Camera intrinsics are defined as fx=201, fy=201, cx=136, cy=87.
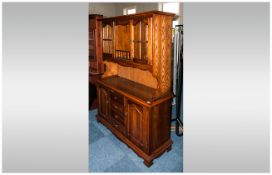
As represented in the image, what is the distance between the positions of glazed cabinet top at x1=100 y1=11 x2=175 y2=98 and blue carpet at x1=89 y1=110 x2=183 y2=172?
0.85m

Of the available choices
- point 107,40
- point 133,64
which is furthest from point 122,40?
point 133,64

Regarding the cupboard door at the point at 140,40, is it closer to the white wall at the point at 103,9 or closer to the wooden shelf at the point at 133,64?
the wooden shelf at the point at 133,64

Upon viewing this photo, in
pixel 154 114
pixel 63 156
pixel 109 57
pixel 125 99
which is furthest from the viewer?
pixel 109 57

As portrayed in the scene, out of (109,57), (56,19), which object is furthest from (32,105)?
(109,57)

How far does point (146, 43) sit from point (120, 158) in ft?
4.87

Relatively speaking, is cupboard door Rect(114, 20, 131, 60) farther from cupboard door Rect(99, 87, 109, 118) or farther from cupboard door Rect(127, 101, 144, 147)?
cupboard door Rect(127, 101, 144, 147)

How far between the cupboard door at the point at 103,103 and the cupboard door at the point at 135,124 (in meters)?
0.63

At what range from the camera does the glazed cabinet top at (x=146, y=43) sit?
2.24 meters

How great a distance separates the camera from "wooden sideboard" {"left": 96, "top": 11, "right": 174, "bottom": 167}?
2287 millimetres

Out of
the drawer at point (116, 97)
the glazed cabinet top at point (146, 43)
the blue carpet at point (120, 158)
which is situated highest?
the glazed cabinet top at point (146, 43)

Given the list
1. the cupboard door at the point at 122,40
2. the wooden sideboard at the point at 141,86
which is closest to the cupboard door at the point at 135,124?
the wooden sideboard at the point at 141,86

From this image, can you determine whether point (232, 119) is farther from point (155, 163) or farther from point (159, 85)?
point (155, 163)

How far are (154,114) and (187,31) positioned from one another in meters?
1.48

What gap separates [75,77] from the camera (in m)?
0.87
